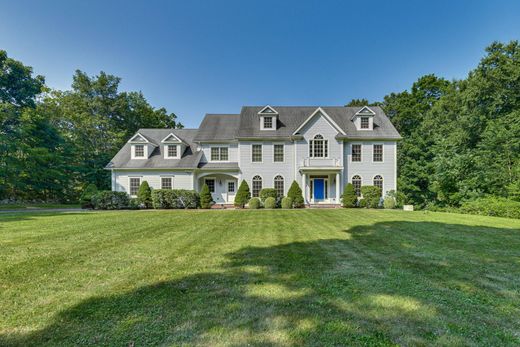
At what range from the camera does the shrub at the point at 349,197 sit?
18.8 m

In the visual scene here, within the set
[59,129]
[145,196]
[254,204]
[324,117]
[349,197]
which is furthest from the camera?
[59,129]

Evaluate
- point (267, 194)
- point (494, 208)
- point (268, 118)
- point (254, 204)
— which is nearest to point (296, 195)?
point (267, 194)

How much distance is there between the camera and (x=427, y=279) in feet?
13.6

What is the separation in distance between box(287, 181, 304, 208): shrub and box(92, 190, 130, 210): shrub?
510 inches

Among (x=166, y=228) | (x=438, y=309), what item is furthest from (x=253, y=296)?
(x=166, y=228)

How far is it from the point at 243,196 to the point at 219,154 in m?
5.03

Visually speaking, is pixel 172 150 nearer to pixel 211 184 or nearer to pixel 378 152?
pixel 211 184

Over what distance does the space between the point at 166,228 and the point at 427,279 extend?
8165 millimetres

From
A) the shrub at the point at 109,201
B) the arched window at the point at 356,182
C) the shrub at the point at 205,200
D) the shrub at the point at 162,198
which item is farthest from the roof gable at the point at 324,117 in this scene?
the shrub at the point at 109,201

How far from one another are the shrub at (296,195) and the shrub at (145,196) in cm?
1123

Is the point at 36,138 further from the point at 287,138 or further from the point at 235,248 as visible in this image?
the point at 235,248

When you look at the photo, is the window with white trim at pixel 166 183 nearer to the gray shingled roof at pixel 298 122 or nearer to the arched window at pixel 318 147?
the gray shingled roof at pixel 298 122

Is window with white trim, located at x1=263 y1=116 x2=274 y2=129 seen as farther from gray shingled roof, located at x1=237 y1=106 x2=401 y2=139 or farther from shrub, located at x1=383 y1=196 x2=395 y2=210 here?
shrub, located at x1=383 y1=196 x2=395 y2=210

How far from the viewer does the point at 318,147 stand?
2053 centimetres
